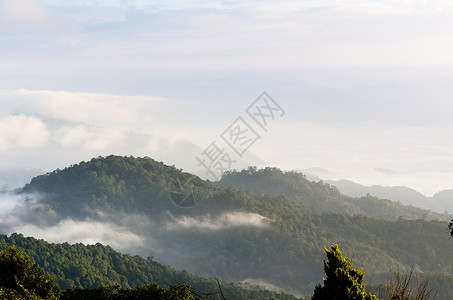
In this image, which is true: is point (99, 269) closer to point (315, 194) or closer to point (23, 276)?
point (23, 276)

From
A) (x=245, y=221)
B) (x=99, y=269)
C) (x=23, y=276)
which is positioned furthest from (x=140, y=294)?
(x=245, y=221)

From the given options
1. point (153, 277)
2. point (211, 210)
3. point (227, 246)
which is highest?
point (211, 210)

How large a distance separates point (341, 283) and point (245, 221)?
118 metres

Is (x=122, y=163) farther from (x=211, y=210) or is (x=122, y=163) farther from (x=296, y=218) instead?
(x=296, y=218)

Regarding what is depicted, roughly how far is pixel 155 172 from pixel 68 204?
2433 cm

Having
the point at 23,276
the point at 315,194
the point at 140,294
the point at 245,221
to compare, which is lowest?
the point at 140,294

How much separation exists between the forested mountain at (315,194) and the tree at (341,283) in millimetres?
132151

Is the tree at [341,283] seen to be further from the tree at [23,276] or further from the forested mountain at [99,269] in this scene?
the forested mountain at [99,269]

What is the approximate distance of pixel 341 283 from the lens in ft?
63.9

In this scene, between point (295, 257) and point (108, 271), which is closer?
point (108, 271)

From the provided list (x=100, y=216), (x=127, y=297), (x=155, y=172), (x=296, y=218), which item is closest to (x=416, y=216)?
(x=296, y=218)

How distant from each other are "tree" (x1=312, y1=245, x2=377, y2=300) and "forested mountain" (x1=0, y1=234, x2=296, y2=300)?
57056mm

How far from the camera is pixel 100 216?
156 meters

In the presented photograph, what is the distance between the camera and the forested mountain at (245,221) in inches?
4734
